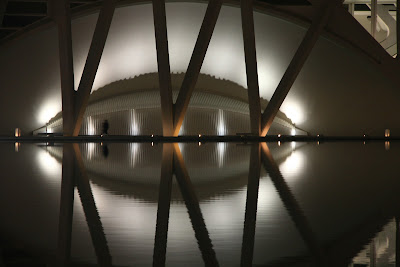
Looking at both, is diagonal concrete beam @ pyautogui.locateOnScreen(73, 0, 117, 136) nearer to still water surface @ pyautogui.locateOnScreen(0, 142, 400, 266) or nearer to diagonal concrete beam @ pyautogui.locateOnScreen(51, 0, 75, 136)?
diagonal concrete beam @ pyautogui.locateOnScreen(51, 0, 75, 136)

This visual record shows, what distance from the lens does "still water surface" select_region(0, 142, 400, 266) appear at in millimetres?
3881

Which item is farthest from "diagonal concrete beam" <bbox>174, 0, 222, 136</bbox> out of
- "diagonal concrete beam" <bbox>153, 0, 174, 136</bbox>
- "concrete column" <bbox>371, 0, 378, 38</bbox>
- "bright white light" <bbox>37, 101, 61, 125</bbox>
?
"concrete column" <bbox>371, 0, 378, 38</bbox>

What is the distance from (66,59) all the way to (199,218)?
20.2 metres

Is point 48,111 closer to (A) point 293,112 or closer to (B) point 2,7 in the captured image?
(B) point 2,7

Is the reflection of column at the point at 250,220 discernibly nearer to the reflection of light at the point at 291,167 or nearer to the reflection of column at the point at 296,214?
the reflection of column at the point at 296,214

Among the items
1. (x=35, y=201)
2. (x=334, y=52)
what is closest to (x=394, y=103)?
(x=334, y=52)

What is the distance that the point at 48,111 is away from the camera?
31219mm

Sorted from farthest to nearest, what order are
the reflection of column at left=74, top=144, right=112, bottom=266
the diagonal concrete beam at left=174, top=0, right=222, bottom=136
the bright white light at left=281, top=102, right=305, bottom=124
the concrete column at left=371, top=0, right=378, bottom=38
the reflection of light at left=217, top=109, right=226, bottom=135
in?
the reflection of light at left=217, top=109, right=226, bottom=135, the bright white light at left=281, top=102, right=305, bottom=124, the concrete column at left=371, top=0, right=378, bottom=38, the diagonal concrete beam at left=174, top=0, right=222, bottom=136, the reflection of column at left=74, top=144, right=112, bottom=266

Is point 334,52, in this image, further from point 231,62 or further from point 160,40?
point 160,40

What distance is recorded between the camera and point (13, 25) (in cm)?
3002

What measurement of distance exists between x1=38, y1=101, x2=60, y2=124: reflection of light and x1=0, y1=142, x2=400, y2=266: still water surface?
850 inches

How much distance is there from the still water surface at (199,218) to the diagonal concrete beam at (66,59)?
1526cm

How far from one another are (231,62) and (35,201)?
25.5 m

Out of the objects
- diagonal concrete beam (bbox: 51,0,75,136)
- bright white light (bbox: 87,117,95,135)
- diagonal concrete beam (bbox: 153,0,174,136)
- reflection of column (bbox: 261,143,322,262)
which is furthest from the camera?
bright white light (bbox: 87,117,95,135)
